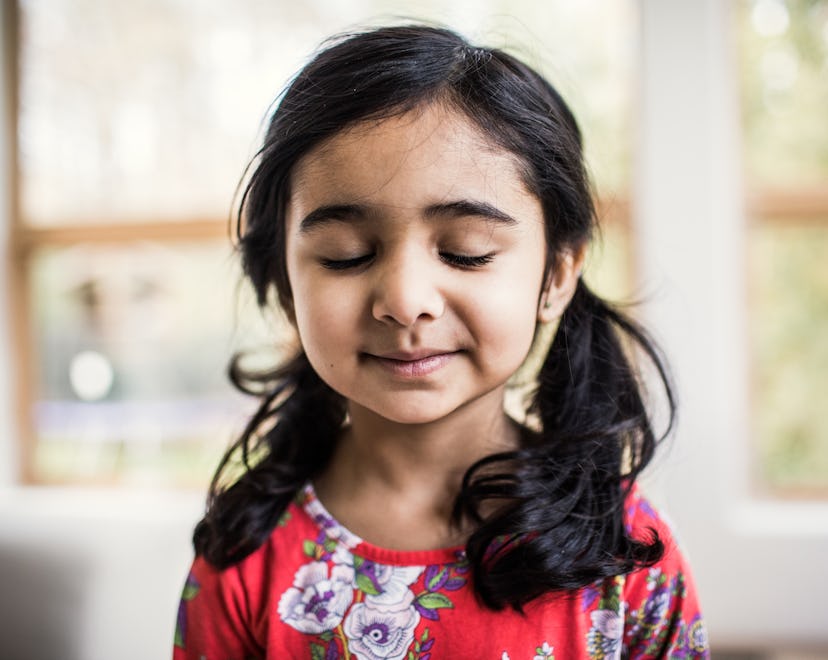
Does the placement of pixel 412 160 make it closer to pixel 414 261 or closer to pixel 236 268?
pixel 414 261

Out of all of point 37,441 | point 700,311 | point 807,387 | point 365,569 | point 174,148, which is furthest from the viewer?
point 37,441

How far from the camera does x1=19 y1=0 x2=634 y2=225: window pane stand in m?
1.58

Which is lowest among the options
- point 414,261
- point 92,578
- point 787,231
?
point 92,578

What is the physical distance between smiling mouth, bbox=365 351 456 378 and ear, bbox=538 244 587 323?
146 millimetres

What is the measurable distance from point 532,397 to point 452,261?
30 cm

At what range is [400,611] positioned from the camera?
775 millimetres

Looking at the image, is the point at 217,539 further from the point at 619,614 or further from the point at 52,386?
the point at 52,386

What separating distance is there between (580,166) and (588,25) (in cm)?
78

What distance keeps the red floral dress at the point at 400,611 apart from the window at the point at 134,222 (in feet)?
2.61

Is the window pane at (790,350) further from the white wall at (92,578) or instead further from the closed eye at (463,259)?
the white wall at (92,578)

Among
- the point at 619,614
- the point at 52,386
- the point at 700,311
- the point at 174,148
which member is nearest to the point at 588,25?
the point at 700,311

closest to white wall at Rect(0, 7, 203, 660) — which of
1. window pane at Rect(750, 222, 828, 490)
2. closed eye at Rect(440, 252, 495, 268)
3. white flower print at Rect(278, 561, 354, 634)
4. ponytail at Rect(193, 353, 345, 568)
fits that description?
ponytail at Rect(193, 353, 345, 568)

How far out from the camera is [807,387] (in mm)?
1451

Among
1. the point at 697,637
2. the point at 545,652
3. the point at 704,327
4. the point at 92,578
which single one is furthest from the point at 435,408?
the point at 92,578
